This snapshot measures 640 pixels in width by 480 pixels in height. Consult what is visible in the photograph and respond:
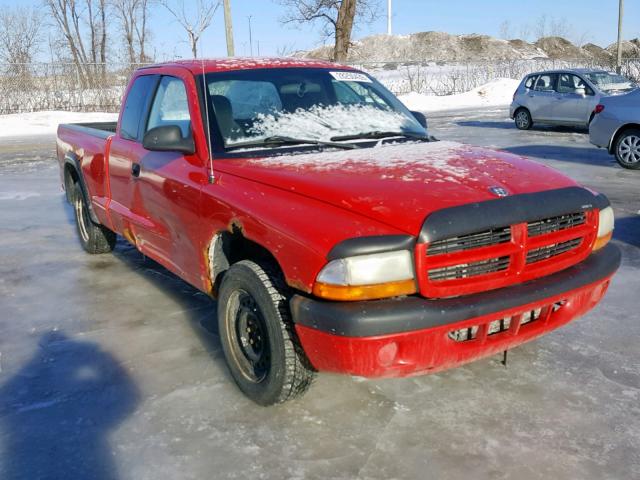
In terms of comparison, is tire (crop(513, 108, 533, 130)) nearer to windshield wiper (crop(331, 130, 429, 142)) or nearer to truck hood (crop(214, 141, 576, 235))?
windshield wiper (crop(331, 130, 429, 142))

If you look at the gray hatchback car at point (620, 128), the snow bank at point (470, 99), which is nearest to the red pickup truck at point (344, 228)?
the gray hatchback car at point (620, 128)

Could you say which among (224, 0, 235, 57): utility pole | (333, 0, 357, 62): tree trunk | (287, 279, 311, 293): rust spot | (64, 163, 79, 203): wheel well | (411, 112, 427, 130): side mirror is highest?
(333, 0, 357, 62): tree trunk

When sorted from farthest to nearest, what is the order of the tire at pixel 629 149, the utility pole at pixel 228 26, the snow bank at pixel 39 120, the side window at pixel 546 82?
the utility pole at pixel 228 26 < the snow bank at pixel 39 120 < the side window at pixel 546 82 < the tire at pixel 629 149

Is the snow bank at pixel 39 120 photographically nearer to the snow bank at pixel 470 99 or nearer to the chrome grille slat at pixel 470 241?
the snow bank at pixel 470 99

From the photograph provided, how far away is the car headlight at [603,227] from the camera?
10.9ft

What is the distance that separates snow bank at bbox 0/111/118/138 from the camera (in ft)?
69.1

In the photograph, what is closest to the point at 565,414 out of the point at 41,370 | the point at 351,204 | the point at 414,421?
the point at 414,421

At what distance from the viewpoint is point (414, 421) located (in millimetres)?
3088

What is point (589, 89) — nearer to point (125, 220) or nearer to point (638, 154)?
point (638, 154)

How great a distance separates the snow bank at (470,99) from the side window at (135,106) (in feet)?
79.7

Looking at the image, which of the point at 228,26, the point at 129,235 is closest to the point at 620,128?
the point at 129,235

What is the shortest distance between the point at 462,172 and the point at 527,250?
52cm

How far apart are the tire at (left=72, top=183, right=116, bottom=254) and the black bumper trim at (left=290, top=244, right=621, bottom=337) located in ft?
12.7

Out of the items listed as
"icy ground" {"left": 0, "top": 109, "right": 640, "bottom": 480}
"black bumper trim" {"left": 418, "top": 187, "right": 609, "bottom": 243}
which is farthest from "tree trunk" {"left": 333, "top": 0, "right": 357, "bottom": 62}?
"black bumper trim" {"left": 418, "top": 187, "right": 609, "bottom": 243}
